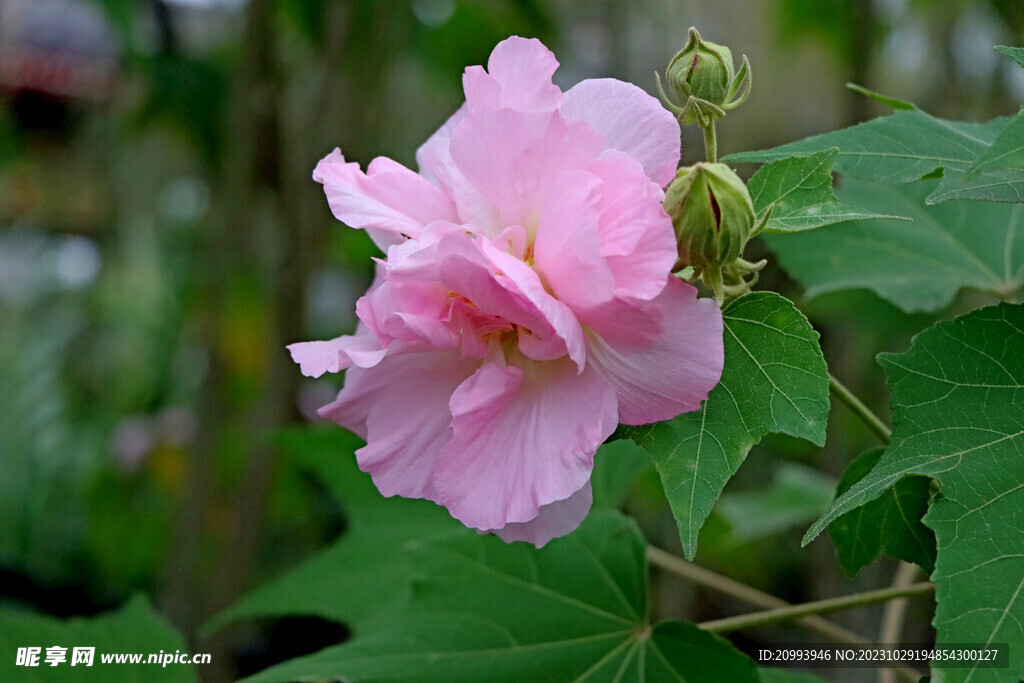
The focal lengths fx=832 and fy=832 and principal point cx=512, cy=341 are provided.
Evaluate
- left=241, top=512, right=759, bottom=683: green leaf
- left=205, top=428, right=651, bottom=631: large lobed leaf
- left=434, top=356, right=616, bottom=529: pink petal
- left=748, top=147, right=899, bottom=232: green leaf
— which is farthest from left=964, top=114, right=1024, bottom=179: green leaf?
left=205, top=428, right=651, bottom=631: large lobed leaf

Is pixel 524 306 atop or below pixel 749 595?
atop

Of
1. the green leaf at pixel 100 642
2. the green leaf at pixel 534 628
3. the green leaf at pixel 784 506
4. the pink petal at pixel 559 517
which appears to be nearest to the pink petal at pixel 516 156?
the pink petal at pixel 559 517

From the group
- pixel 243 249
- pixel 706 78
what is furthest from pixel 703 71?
pixel 243 249

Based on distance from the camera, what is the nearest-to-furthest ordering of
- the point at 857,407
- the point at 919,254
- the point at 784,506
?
the point at 857,407 < the point at 919,254 < the point at 784,506

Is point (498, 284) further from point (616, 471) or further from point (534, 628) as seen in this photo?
point (616, 471)

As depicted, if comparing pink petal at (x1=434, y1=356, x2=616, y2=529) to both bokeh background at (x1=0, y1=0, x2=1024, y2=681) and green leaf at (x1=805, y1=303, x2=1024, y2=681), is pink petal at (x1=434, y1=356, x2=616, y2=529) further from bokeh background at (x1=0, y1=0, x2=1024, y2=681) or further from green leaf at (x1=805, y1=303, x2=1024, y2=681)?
bokeh background at (x1=0, y1=0, x2=1024, y2=681)

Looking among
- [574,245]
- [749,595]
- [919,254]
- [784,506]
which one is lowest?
[784,506]

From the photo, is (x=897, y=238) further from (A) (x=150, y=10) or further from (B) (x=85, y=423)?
(B) (x=85, y=423)

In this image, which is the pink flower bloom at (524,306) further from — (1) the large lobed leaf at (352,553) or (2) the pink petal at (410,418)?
(1) the large lobed leaf at (352,553)
